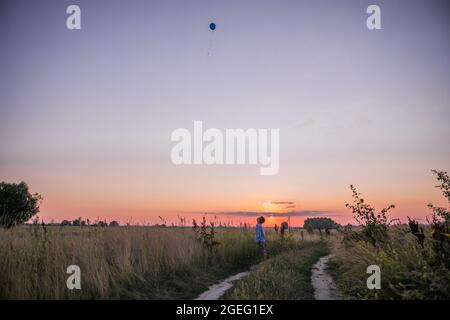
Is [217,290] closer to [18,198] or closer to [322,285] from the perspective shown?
[322,285]

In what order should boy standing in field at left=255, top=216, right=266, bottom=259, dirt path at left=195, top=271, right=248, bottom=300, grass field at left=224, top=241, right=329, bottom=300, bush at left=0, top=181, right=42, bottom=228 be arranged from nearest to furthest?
1. grass field at left=224, top=241, right=329, bottom=300
2. dirt path at left=195, top=271, right=248, bottom=300
3. boy standing in field at left=255, top=216, right=266, bottom=259
4. bush at left=0, top=181, right=42, bottom=228

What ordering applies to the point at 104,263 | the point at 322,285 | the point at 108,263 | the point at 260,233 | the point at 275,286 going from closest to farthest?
the point at 275,286 < the point at 104,263 < the point at 108,263 < the point at 322,285 < the point at 260,233

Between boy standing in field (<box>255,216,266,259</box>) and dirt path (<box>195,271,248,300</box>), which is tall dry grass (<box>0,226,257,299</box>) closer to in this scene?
dirt path (<box>195,271,248,300</box>)

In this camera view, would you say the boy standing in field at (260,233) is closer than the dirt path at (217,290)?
No

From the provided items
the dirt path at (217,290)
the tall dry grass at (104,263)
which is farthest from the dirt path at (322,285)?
the tall dry grass at (104,263)

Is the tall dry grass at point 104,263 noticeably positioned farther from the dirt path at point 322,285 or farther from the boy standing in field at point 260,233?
the dirt path at point 322,285

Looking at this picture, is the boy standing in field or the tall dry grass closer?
the tall dry grass

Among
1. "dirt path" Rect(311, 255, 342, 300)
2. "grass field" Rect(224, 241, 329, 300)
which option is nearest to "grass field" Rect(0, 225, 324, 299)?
"grass field" Rect(224, 241, 329, 300)

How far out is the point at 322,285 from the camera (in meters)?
11.4

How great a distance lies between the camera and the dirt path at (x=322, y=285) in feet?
32.1

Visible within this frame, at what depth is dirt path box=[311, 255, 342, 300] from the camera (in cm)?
978

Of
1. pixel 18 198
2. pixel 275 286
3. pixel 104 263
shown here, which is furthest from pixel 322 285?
pixel 18 198
